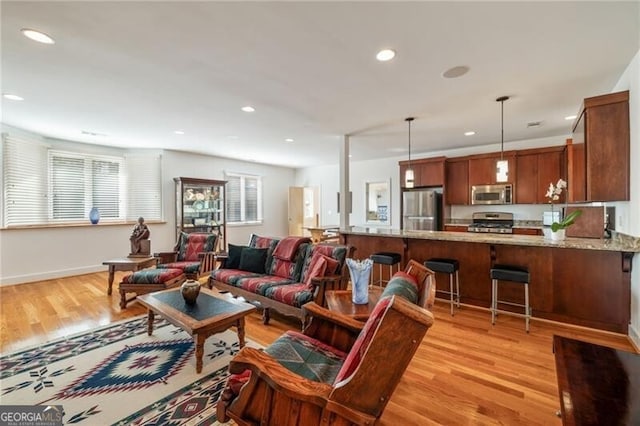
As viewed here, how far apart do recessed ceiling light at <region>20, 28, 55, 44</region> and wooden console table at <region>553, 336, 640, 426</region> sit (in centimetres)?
384

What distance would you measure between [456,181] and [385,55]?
14.3ft

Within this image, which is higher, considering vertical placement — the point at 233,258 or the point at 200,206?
the point at 200,206

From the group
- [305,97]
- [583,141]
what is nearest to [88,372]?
[305,97]

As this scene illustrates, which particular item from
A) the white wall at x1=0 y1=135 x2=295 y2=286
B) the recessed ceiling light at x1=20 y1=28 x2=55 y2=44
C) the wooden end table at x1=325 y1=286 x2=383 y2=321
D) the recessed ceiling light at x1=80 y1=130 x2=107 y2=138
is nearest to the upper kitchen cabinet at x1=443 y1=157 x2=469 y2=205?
the wooden end table at x1=325 y1=286 x2=383 y2=321

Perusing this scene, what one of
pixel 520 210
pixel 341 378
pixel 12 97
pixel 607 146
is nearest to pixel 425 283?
pixel 341 378

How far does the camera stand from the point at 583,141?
294cm

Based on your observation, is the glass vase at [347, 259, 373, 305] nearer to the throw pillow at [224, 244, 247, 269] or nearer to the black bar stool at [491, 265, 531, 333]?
the black bar stool at [491, 265, 531, 333]

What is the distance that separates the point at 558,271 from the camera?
10.5ft

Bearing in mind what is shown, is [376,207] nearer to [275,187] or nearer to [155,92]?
[275,187]

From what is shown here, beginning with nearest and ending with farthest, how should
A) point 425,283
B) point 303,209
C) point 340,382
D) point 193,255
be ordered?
1. point 340,382
2. point 425,283
3. point 193,255
4. point 303,209

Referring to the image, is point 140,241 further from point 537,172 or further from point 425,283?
point 537,172

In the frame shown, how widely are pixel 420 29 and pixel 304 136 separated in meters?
3.34

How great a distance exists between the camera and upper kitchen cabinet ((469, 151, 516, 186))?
212 inches

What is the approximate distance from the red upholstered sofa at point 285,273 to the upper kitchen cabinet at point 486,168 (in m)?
3.84
